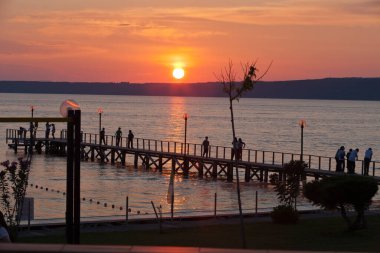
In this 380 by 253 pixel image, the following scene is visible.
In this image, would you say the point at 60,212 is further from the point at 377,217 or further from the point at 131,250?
the point at 131,250

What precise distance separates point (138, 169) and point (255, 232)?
41399mm

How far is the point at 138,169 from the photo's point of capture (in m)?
62.7

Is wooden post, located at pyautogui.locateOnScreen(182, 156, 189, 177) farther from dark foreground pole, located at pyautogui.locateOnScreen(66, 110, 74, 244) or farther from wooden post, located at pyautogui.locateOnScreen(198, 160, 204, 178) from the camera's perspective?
dark foreground pole, located at pyautogui.locateOnScreen(66, 110, 74, 244)

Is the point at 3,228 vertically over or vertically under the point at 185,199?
over

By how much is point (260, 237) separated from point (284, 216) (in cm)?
263

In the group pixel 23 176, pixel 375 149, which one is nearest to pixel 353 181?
pixel 23 176

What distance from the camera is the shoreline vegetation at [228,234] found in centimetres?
1934

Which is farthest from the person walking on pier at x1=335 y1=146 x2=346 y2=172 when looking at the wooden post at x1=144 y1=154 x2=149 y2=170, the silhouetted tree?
the silhouetted tree

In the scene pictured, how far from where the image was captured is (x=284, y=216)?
76.2 ft

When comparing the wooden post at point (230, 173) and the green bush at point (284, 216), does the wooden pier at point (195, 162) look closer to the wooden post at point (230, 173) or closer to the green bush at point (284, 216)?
the wooden post at point (230, 173)

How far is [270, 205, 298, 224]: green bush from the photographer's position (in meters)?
23.2

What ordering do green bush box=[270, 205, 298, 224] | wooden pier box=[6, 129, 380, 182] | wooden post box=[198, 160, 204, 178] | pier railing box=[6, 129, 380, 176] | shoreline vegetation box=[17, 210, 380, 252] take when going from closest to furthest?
shoreline vegetation box=[17, 210, 380, 252] → green bush box=[270, 205, 298, 224] → wooden pier box=[6, 129, 380, 182] → pier railing box=[6, 129, 380, 176] → wooden post box=[198, 160, 204, 178]

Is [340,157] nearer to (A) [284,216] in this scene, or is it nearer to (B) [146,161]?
(A) [284,216]

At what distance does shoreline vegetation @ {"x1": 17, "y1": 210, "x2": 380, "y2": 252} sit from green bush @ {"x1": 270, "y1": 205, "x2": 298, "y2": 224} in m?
0.19
